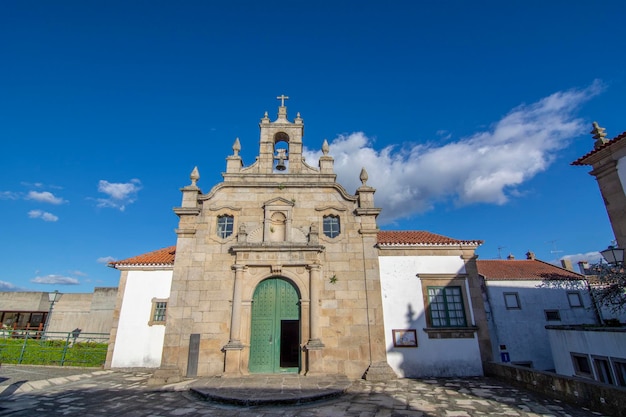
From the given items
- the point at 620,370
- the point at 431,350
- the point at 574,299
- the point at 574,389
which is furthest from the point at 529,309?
the point at 574,389

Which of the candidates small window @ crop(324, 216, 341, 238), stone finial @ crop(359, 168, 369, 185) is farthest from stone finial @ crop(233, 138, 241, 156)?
stone finial @ crop(359, 168, 369, 185)

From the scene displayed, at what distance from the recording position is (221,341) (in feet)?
36.6

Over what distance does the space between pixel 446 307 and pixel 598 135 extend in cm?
825

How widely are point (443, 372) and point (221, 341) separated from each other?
27.0 feet

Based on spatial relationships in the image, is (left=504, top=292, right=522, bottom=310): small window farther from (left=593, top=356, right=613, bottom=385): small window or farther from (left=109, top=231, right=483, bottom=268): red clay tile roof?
(left=109, top=231, right=483, bottom=268): red clay tile roof

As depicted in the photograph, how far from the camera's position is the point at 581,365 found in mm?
12273

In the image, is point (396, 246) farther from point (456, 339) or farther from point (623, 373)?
point (623, 373)

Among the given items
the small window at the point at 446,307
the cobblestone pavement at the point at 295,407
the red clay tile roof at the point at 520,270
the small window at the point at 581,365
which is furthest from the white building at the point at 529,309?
the cobblestone pavement at the point at 295,407

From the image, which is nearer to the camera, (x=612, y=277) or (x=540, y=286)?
(x=612, y=277)

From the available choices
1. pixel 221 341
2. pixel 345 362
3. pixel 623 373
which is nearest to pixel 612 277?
pixel 623 373

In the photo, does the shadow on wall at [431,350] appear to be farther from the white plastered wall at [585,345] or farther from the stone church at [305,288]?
the white plastered wall at [585,345]

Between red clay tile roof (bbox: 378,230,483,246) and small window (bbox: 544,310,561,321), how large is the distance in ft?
42.1

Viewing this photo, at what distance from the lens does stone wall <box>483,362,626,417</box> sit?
247 inches

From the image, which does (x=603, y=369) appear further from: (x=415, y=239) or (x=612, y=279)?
(x=415, y=239)
